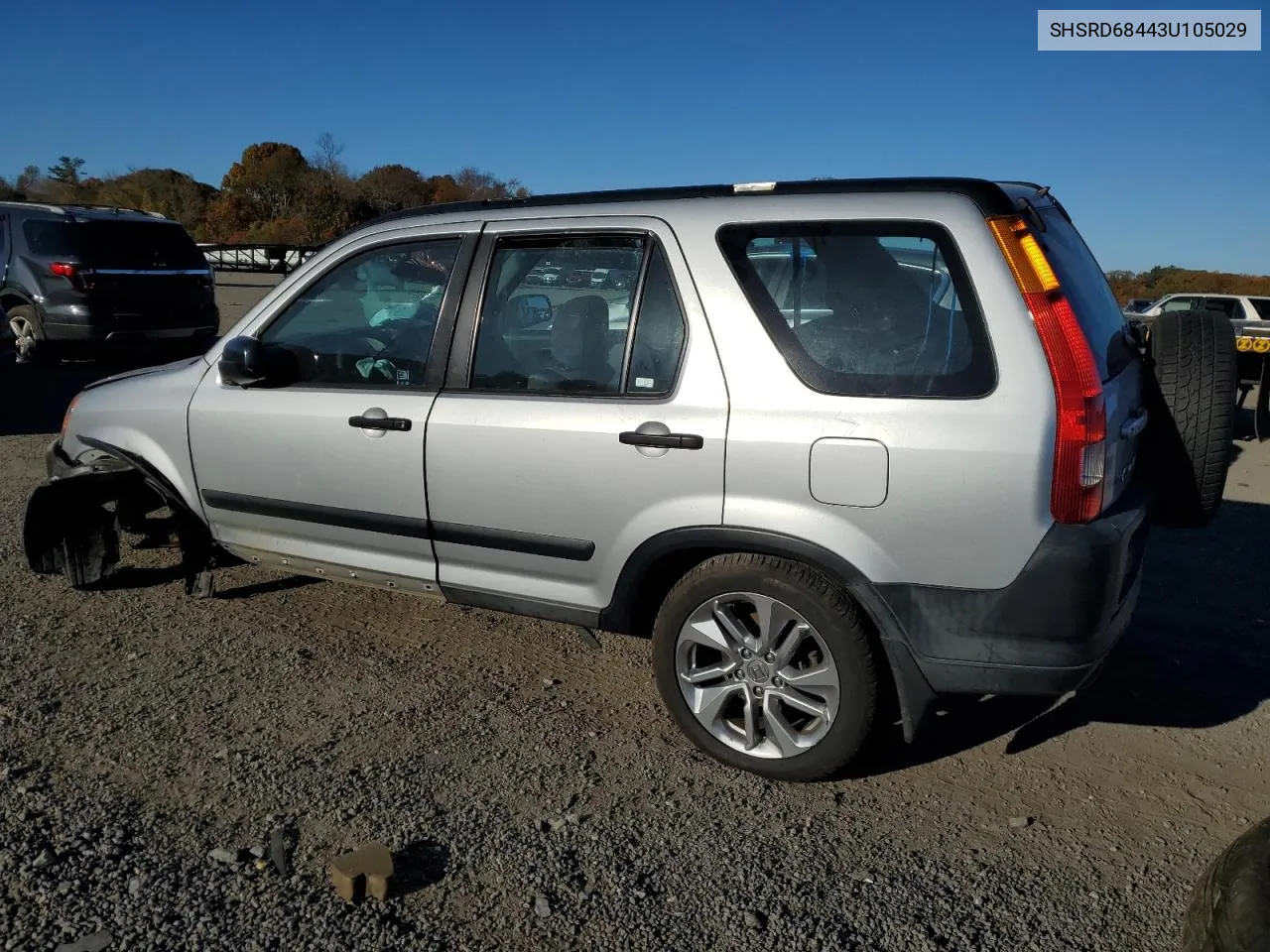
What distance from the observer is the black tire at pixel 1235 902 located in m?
1.83

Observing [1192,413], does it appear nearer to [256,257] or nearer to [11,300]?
[11,300]

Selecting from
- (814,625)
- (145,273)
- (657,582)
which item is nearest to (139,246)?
(145,273)

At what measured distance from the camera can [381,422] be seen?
358cm

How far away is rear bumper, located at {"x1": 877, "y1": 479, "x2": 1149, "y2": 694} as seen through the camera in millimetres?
Result: 2691

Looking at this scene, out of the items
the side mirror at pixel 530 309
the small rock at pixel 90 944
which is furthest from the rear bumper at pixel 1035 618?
the small rock at pixel 90 944

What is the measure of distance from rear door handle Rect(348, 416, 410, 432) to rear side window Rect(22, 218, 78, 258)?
28.8 feet

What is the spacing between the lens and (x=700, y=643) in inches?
126

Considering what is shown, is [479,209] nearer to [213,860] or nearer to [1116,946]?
[213,860]

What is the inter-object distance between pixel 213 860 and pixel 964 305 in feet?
8.56

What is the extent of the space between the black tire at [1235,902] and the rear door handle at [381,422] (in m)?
2.74

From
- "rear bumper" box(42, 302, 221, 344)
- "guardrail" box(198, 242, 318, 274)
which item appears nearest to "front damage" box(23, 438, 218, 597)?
"rear bumper" box(42, 302, 221, 344)

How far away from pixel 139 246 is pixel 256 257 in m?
14.0

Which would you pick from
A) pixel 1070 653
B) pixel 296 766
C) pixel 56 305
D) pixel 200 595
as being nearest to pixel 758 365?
pixel 1070 653

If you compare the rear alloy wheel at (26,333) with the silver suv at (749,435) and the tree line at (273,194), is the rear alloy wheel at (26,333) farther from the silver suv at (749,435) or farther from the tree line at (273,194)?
the tree line at (273,194)
